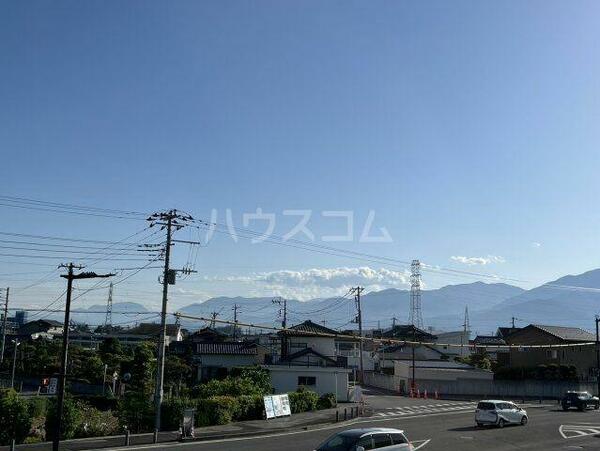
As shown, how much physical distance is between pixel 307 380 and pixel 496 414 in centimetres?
2131

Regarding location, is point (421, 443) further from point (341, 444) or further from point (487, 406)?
point (341, 444)

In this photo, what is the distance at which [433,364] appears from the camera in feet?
246

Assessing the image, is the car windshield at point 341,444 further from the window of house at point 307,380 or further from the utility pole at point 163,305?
the window of house at point 307,380

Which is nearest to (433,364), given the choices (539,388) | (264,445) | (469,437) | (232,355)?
(539,388)

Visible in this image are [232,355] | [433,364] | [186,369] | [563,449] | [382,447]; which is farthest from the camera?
[433,364]

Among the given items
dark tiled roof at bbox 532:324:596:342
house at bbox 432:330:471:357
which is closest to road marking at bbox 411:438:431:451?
dark tiled roof at bbox 532:324:596:342

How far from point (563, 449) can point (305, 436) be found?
12.0 metres

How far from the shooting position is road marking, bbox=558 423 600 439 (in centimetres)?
2941

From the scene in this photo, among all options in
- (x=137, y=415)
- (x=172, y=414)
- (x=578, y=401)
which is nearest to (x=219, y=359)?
(x=172, y=414)

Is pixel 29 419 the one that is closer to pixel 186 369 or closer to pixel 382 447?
pixel 382 447

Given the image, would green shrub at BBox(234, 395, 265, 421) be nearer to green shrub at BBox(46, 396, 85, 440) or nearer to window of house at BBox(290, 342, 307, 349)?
green shrub at BBox(46, 396, 85, 440)

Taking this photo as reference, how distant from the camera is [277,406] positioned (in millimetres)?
36469

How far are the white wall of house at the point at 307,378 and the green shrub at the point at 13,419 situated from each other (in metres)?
26.7

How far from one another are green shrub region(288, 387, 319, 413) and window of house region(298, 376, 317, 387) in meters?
8.16
